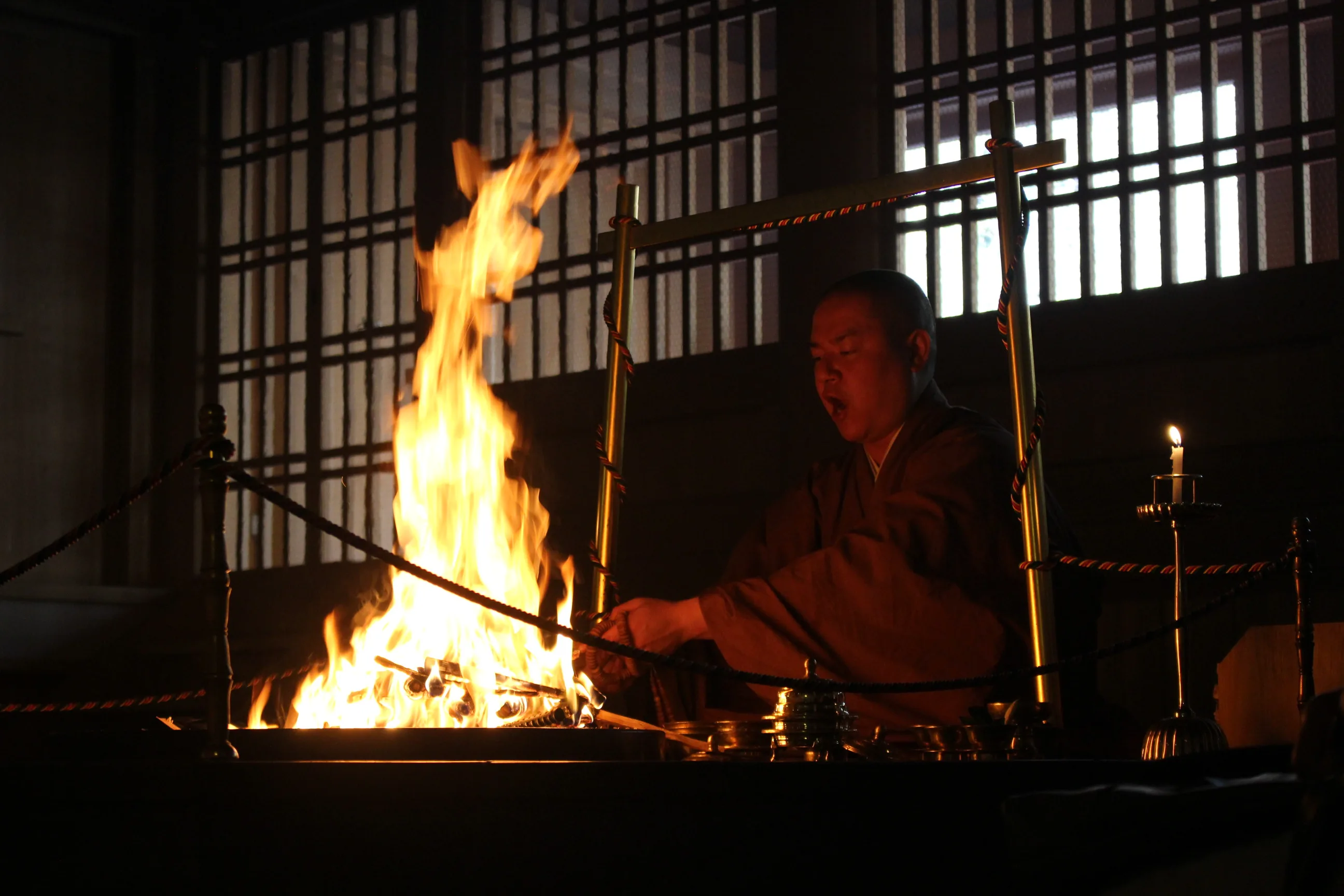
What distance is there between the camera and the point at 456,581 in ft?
13.9

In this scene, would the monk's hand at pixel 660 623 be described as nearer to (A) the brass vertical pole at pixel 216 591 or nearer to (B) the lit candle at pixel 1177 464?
(B) the lit candle at pixel 1177 464

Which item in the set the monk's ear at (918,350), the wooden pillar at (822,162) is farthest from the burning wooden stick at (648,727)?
the wooden pillar at (822,162)

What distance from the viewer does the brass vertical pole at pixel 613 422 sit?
410cm

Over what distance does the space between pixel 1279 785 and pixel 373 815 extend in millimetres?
1516

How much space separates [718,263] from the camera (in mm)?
6375

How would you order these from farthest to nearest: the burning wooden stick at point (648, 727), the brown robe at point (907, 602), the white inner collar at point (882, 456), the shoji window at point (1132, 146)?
the shoji window at point (1132, 146)
the white inner collar at point (882, 456)
the brown robe at point (907, 602)
the burning wooden stick at point (648, 727)

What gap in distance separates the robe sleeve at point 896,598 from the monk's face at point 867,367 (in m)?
0.45

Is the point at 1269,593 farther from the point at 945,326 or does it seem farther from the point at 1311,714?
the point at 1311,714

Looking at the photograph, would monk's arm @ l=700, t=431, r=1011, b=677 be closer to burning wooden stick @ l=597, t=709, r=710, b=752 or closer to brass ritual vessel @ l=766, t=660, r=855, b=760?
burning wooden stick @ l=597, t=709, r=710, b=752

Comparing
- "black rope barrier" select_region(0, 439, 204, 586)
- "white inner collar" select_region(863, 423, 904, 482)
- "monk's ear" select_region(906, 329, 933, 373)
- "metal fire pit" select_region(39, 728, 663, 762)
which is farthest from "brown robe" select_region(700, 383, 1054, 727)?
"black rope barrier" select_region(0, 439, 204, 586)

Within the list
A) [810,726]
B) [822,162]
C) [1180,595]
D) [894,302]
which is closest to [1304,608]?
[1180,595]

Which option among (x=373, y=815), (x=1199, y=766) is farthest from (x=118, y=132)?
(x=1199, y=766)

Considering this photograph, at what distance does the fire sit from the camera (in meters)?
3.56

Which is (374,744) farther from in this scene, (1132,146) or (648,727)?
(1132,146)
